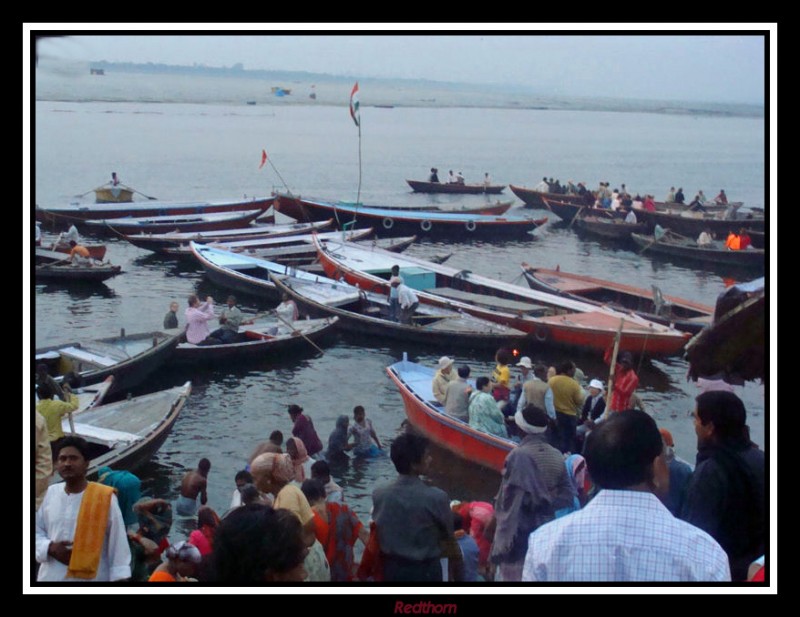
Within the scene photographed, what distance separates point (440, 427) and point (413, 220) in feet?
52.6

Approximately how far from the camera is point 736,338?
4074 mm

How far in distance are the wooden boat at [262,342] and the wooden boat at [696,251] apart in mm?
8955

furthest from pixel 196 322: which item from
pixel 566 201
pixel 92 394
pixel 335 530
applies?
pixel 566 201

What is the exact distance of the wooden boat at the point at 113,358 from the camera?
12.1m

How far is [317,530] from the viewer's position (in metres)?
4.46

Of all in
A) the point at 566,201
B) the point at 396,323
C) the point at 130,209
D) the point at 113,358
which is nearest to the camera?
the point at 113,358

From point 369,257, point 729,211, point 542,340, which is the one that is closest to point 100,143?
point 369,257

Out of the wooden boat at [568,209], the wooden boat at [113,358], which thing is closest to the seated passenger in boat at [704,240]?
the wooden boat at [568,209]

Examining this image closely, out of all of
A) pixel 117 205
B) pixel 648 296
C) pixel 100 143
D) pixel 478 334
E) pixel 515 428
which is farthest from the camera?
pixel 100 143

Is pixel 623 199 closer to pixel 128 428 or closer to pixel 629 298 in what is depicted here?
pixel 629 298

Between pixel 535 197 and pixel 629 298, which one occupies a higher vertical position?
pixel 535 197
